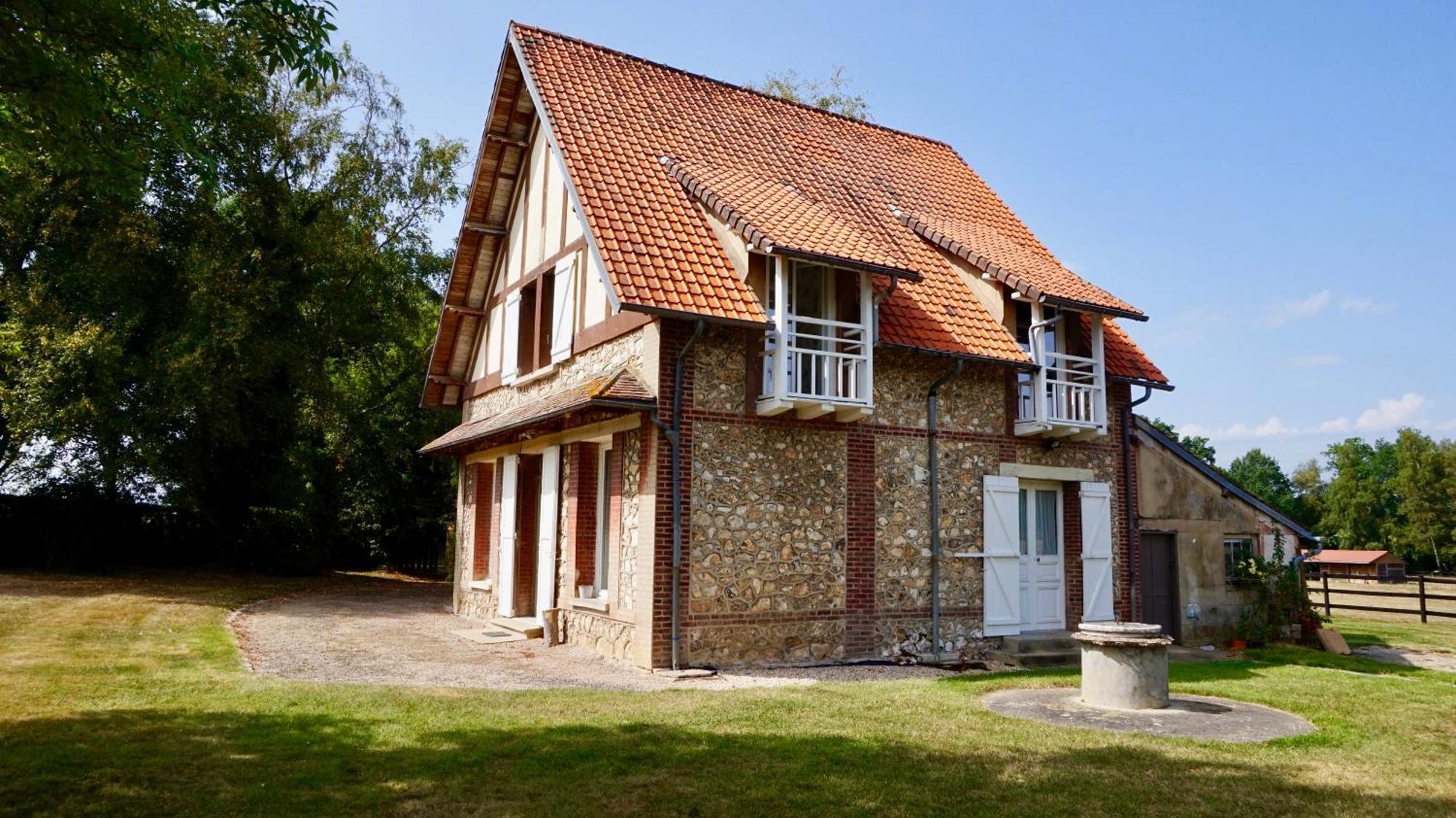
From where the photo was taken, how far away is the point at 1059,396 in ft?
45.2

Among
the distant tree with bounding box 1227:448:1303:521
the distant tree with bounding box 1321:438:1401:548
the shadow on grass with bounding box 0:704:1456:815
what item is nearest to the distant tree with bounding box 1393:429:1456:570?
the distant tree with bounding box 1321:438:1401:548

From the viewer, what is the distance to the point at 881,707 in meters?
8.79

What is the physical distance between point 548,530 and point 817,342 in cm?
463

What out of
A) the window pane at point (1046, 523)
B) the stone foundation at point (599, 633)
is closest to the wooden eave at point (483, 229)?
the stone foundation at point (599, 633)

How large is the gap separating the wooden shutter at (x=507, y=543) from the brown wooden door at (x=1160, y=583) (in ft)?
32.1

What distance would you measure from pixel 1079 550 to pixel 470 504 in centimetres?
1059

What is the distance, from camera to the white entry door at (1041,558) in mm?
13773

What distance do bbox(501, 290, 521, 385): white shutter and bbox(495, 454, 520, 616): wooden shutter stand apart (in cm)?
142

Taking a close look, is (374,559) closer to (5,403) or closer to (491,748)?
(5,403)

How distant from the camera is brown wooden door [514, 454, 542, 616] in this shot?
15062mm

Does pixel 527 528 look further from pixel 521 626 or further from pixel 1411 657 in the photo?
pixel 1411 657

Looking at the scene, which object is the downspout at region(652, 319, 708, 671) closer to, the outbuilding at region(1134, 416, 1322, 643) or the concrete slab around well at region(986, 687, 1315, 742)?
the concrete slab around well at region(986, 687, 1315, 742)

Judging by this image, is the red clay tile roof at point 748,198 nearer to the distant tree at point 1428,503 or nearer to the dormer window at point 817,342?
the dormer window at point 817,342

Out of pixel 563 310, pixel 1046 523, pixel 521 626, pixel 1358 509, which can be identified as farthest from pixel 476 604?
pixel 1358 509
